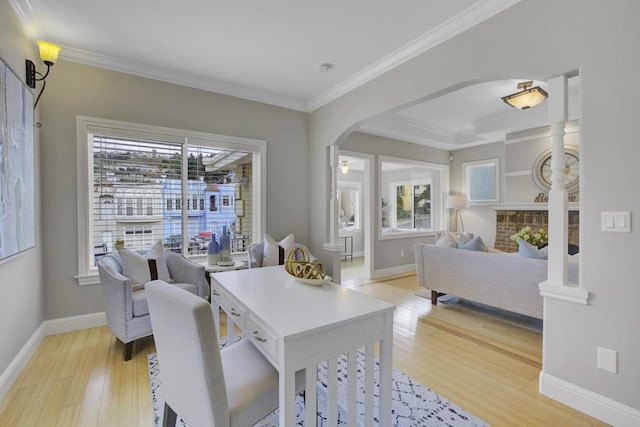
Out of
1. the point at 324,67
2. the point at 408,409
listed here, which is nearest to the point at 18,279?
the point at 408,409

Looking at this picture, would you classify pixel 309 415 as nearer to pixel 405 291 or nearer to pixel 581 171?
pixel 581 171

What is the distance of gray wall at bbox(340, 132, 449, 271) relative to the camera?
17.2 feet

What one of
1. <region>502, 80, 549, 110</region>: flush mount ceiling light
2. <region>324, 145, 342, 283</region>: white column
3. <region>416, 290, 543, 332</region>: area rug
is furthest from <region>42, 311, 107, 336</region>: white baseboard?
<region>502, 80, 549, 110</region>: flush mount ceiling light

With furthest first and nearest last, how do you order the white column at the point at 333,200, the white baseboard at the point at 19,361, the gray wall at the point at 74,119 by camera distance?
the white column at the point at 333,200
the gray wall at the point at 74,119
the white baseboard at the point at 19,361

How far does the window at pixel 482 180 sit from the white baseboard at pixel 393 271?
199 centimetres

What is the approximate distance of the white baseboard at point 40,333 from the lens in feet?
6.60

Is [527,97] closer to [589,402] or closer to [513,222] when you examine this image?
[513,222]

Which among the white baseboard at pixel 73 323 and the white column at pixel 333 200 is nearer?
the white baseboard at pixel 73 323

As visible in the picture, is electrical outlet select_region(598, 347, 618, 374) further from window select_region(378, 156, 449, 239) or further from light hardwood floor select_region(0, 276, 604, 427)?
window select_region(378, 156, 449, 239)

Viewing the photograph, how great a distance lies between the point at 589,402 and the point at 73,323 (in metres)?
4.29

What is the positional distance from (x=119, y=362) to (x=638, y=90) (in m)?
3.94

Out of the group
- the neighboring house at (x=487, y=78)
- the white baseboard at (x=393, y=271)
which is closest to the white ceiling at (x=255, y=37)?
the neighboring house at (x=487, y=78)

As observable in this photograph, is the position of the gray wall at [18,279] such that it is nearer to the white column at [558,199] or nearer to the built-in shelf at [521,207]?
the white column at [558,199]

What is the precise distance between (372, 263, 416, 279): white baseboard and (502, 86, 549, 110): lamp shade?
131 inches
